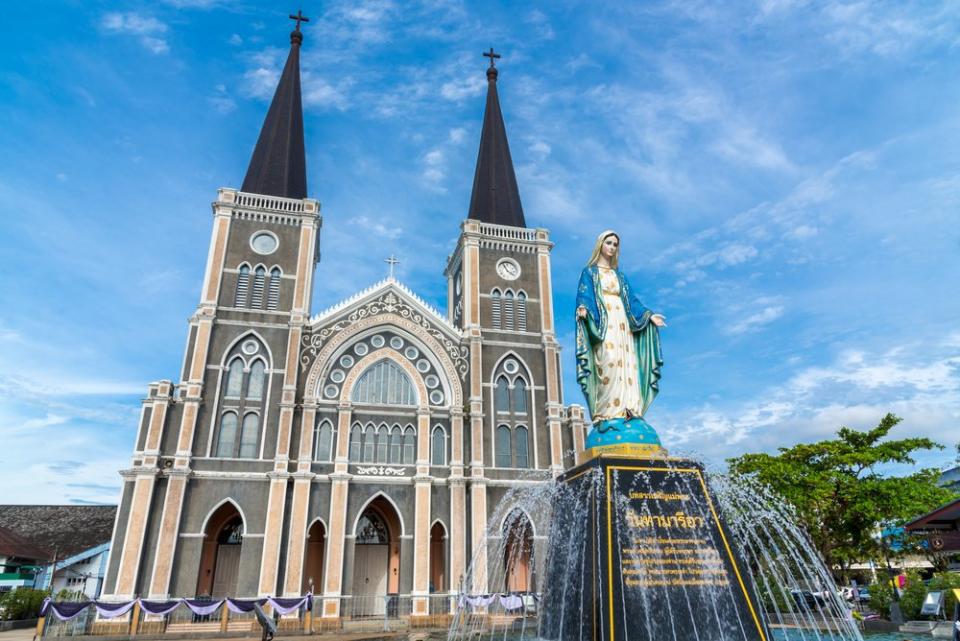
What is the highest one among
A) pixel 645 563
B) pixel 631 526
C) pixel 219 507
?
pixel 219 507

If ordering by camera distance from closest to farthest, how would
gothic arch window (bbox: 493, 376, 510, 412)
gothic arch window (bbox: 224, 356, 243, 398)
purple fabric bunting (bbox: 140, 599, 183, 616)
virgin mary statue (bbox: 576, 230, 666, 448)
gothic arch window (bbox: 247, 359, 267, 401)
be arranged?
virgin mary statue (bbox: 576, 230, 666, 448), purple fabric bunting (bbox: 140, 599, 183, 616), gothic arch window (bbox: 224, 356, 243, 398), gothic arch window (bbox: 247, 359, 267, 401), gothic arch window (bbox: 493, 376, 510, 412)

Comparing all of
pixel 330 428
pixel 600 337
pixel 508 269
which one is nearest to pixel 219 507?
pixel 330 428

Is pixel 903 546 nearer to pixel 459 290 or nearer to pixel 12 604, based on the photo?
pixel 459 290

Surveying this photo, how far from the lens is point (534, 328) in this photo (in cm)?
3117

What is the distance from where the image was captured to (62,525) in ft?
117

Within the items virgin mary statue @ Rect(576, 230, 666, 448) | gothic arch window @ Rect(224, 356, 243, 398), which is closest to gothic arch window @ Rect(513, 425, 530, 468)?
gothic arch window @ Rect(224, 356, 243, 398)

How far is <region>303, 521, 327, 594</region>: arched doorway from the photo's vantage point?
2669 centimetres

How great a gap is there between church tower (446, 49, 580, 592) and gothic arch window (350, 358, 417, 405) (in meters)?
2.98

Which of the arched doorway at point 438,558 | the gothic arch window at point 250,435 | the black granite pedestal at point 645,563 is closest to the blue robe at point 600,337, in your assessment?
the black granite pedestal at point 645,563

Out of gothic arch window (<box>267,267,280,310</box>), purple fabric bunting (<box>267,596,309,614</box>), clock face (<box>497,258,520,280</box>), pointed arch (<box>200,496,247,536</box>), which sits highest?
clock face (<box>497,258,520,280</box>)

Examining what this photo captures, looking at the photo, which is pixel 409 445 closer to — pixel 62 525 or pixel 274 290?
pixel 274 290

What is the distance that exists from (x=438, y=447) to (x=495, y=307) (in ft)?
24.8

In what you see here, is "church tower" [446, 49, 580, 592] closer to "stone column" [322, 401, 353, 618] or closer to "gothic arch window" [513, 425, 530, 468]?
"gothic arch window" [513, 425, 530, 468]

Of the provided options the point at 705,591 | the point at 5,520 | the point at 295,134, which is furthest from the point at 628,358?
the point at 5,520
